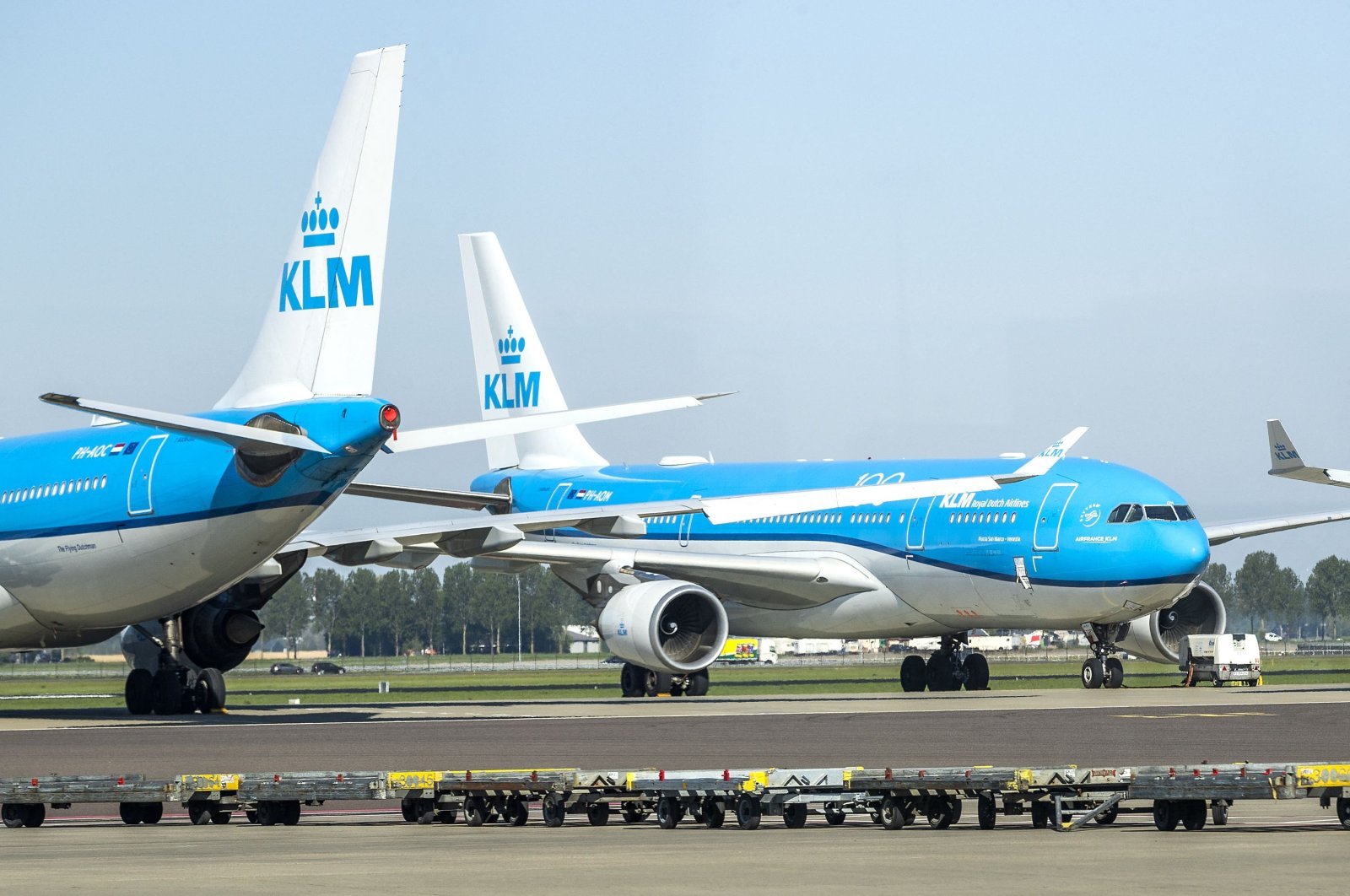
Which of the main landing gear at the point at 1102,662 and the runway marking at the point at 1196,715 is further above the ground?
the main landing gear at the point at 1102,662

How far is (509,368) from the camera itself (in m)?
48.7

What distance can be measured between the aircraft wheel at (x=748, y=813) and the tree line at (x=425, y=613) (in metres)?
124

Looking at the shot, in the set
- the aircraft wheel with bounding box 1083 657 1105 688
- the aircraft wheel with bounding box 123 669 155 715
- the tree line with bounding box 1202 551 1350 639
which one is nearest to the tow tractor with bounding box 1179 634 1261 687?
the aircraft wheel with bounding box 1083 657 1105 688

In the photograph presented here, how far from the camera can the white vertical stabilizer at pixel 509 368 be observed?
48000mm

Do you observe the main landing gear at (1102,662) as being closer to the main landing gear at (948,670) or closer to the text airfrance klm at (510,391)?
the main landing gear at (948,670)

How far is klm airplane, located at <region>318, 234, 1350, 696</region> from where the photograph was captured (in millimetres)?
34781

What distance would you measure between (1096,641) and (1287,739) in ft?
57.1

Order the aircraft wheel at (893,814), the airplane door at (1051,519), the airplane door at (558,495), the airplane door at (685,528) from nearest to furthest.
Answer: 1. the aircraft wheel at (893,814)
2. the airplane door at (1051,519)
3. the airplane door at (685,528)
4. the airplane door at (558,495)

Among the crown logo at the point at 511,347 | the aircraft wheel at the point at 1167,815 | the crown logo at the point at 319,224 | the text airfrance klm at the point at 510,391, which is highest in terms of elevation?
the crown logo at the point at 511,347

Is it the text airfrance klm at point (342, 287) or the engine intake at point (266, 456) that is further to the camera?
the text airfrance klm at point (342, 287)

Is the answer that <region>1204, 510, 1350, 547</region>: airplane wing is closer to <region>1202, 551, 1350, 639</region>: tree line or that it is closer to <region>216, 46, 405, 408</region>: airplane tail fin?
<region>216, 46, 405, 408</region>: airplane tail fin

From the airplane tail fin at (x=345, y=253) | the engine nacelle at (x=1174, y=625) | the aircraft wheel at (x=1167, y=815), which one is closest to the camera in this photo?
the aircraft wheel at (x=1167, y=815)

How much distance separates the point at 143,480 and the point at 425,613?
12187cm

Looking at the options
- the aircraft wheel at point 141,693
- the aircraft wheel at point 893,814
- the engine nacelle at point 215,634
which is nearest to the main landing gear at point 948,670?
the engine nacelle at point 215,634
